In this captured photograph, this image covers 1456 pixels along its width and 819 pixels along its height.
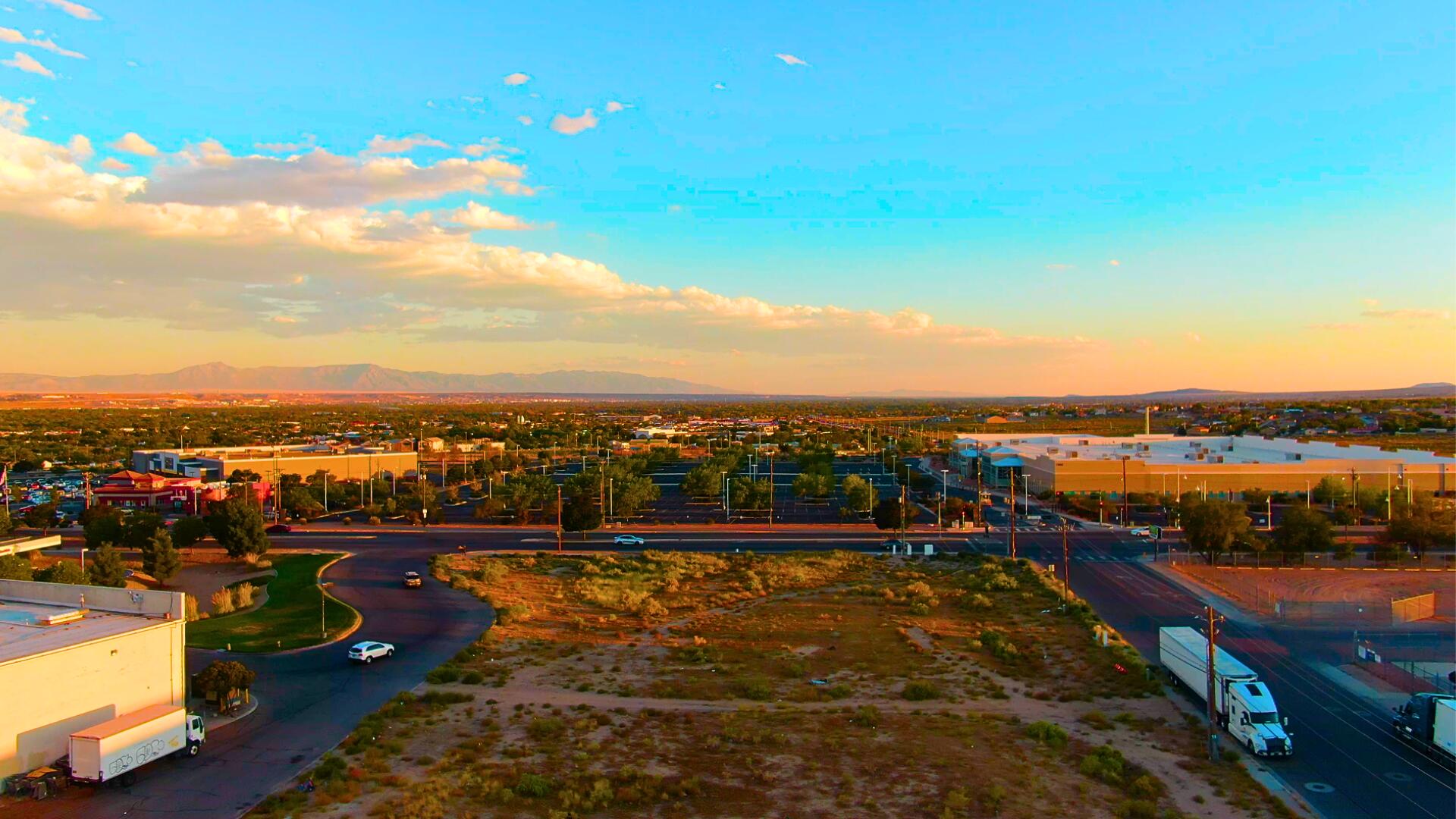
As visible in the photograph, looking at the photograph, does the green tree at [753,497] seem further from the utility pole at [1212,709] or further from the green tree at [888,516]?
the utility pole at [1212,709]

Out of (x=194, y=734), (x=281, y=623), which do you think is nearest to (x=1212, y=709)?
(x=194, y=734)

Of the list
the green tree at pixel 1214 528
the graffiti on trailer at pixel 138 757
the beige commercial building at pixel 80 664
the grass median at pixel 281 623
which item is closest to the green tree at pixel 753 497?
the green tree at pixel 1214 528

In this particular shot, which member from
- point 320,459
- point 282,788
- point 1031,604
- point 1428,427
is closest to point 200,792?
point 282,788

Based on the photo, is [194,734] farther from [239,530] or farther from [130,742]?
[239,530]

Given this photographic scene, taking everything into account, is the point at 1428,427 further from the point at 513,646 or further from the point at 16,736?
the point at 16,736

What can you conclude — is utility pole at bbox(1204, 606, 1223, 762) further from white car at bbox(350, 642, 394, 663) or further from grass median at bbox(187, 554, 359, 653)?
grass median at bbox(187, 554, 359, 653)

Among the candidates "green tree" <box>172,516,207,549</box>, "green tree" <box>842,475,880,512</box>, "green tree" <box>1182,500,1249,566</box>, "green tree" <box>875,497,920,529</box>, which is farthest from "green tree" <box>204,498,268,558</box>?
"green tree" <box>1182,500,1249,566</box>
